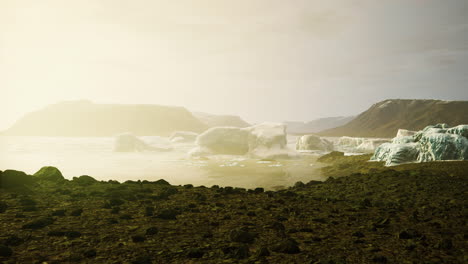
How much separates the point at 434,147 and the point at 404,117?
555 feet

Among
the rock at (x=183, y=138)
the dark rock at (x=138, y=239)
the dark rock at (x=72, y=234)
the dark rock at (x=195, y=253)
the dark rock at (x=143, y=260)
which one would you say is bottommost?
the dark rock at (x=195, y=253)

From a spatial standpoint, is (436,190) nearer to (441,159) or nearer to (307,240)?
(307,240)

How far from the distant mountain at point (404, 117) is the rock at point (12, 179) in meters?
162

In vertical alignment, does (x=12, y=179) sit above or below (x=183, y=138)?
below

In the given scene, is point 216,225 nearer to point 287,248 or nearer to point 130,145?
point 287,248

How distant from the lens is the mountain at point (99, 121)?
569 ft

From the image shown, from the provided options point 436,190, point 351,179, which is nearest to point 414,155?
point 351,179

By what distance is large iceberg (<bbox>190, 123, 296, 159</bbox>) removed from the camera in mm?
39656

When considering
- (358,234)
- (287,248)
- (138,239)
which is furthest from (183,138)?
(287,248)

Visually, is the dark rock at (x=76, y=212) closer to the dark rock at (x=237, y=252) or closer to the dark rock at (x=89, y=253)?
the dark rock at (x=89, y=253)

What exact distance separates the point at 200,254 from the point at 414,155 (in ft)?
69.2

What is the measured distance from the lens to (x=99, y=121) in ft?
595

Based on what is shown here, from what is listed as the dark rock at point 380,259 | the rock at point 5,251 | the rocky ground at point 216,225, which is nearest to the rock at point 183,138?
the rocky ground at point 216,225

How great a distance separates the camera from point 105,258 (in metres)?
4.48
